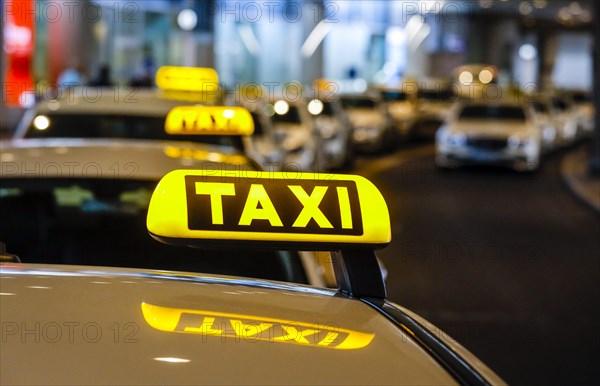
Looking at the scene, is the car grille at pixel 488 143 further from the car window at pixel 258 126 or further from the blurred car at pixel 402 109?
the car window at pixel 258 126

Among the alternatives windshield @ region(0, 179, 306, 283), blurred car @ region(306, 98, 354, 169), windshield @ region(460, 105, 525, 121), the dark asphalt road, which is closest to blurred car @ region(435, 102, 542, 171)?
windshield @ region(460, 105, 525, 121)

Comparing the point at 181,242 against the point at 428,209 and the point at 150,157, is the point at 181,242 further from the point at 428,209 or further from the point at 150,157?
the point at 428,209

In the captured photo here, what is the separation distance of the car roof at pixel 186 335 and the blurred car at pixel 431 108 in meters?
33.4

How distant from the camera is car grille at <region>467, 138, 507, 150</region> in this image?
2612 centimetres

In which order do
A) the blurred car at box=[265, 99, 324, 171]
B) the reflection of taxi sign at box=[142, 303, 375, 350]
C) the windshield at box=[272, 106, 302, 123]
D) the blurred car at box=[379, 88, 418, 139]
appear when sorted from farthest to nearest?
the blurred car at box=[379, 88, 418, 139] < the windshield at box=[272, 106, 302, 123] < the blurred car at box=[265, 99, 324, 171] < the reflection of taxi sign at box=[142, 303, 375, 350]

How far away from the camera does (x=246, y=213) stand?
2867 millimetres

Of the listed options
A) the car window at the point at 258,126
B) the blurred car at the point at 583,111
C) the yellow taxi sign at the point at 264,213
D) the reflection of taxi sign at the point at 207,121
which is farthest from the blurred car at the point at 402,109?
the yellow taxi sign at the point at 264,213

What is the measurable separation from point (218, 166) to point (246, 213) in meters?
3.03

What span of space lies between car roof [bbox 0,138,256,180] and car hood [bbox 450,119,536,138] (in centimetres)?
2055

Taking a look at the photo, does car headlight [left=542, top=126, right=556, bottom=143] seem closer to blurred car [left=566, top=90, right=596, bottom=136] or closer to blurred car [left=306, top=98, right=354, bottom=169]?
blurred car [left=566, top=90, right=596, bottom=136]

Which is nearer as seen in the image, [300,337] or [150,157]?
[300,337]

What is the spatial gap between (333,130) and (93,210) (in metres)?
19.0

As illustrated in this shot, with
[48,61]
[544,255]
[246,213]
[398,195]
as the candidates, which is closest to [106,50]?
[48,61]

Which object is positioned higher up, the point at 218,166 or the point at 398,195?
the point at 218,166
